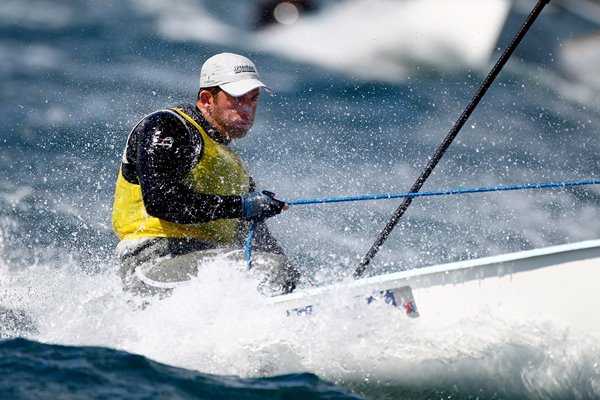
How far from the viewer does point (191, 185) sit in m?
2.91

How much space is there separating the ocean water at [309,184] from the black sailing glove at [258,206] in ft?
0.64

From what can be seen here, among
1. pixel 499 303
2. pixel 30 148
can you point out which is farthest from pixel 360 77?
pixel 499 303

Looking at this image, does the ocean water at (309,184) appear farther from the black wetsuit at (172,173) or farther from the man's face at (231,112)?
the man's face at (231,112)

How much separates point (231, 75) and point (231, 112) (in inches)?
5.1

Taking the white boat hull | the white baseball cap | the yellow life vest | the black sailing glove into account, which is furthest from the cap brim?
the white boat hull

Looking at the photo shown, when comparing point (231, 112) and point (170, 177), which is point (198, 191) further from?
point (231, 112)

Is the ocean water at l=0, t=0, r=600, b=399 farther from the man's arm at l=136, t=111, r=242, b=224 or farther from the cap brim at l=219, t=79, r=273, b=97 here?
the cap brim at l=219, t=79, r=273, b=97

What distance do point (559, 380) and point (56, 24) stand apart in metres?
6.75

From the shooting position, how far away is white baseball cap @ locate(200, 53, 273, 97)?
2998mm

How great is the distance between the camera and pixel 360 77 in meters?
7.25

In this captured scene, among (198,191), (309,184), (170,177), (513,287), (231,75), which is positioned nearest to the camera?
(513,287)

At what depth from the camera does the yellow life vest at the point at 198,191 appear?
2939 mm

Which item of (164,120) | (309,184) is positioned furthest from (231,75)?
(309,184)

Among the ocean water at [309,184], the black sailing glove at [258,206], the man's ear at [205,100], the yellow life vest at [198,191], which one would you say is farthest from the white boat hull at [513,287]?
the man's ear at [205,100]
